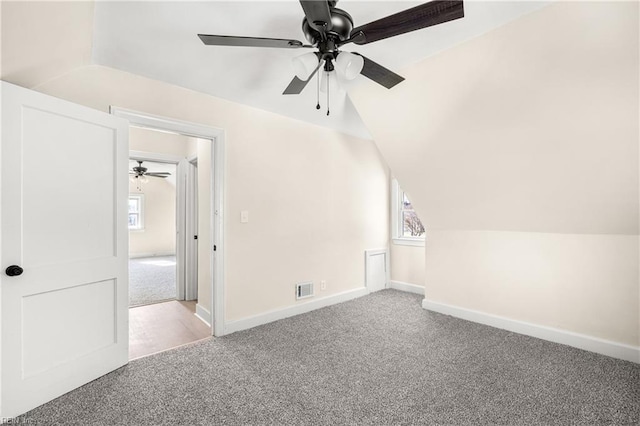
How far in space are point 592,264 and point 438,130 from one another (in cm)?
189

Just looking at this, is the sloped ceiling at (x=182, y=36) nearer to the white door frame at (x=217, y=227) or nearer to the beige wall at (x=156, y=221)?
the white door frame at (x=217, y=227)

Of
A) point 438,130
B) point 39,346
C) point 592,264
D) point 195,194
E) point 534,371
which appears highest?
point 438,130

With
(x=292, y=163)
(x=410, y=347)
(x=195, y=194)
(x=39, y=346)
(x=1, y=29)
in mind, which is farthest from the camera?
(x=195, y=194)

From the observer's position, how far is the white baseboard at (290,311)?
10.5ft

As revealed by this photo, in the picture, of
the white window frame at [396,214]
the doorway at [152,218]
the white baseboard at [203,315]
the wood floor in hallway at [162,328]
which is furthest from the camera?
the doorway at [152,218]

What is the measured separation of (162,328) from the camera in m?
3.41

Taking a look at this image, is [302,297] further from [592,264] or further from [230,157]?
[592,264]

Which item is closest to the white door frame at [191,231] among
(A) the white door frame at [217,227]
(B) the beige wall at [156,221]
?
(A) the white door frame at [217,227]

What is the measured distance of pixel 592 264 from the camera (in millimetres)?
2891

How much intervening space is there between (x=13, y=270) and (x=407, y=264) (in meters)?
4.37

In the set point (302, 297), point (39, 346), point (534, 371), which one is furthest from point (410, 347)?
point (39, 346)

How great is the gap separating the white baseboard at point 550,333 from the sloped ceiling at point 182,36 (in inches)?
110

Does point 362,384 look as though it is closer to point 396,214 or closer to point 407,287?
point 407,287

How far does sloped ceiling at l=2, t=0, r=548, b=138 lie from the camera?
5.90 feet
